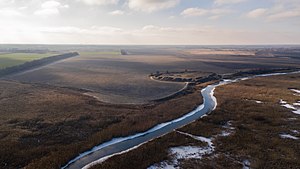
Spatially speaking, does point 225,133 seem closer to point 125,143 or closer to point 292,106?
point 125,143

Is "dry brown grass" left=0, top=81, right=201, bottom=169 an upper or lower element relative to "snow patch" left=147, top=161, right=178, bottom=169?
upper

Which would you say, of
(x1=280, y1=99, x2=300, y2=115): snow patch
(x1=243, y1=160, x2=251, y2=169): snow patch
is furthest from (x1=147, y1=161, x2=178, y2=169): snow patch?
(x1=280, y1=99, x2=300, y2=115): snow patch

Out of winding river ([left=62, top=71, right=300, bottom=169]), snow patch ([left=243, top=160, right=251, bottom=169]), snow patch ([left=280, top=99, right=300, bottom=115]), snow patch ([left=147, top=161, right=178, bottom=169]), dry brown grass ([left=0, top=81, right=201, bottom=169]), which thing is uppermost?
dry brown grass ([left=0, top=81, right=201, bottom=169])

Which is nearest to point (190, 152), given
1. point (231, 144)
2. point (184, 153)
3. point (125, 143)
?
point (184, 153)

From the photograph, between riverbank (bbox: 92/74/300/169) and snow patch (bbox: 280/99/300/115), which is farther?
snow patch (bbox: 280/99/300/115)

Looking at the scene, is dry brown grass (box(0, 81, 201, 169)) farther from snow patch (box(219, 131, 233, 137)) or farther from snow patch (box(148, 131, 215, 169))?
snow patch (box(219, 131, 233, 137))

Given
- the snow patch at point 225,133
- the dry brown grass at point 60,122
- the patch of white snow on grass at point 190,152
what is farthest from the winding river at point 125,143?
the snow patch at point 225,133

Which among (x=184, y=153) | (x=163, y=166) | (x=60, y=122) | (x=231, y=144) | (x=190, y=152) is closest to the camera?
(x=163, y=166)

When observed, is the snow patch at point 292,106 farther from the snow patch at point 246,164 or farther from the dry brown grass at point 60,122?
the snow patch at point 246,164

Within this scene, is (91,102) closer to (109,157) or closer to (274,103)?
(109,157)
